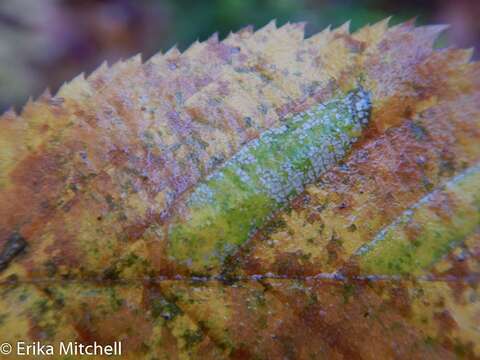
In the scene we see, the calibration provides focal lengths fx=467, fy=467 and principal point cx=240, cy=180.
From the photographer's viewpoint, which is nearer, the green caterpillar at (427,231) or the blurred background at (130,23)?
the green caterpillar at (427,231)

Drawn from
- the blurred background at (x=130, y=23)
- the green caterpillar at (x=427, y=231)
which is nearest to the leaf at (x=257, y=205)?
the green caterpillar at (x=427, y=231)

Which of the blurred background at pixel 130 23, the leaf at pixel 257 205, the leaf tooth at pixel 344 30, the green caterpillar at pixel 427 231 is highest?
the blurred background at pixel 130 23

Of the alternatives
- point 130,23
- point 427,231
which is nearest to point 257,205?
point 427,231

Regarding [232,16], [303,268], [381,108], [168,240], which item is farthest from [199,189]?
[232,16]

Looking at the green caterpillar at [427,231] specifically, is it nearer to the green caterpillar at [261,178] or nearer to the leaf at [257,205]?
the leaf at [257,205]

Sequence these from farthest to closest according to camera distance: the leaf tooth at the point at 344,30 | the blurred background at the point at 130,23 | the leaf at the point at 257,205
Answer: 1. the blurred background at the point at 130,23
2. the leaf tooth at the point at 344,30
3. the leaf at the point at 257,205

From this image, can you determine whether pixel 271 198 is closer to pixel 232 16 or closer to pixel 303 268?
pixel 303 268

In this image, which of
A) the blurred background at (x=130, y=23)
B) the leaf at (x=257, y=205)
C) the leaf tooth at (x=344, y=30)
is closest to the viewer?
the leaf at (x=257, y=205)

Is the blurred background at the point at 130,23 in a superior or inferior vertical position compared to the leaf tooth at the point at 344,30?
superior
